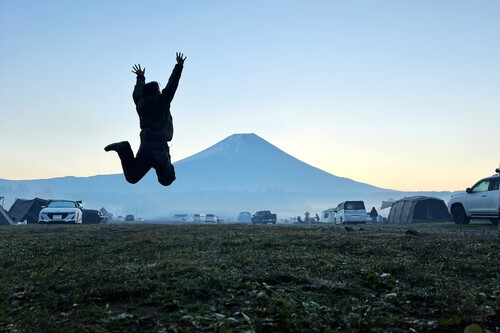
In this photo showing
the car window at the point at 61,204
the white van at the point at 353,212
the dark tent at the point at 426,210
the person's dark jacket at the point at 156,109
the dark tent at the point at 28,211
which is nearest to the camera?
the person's dark jacket at the point at 156,109

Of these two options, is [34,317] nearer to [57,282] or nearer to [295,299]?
[57,282]

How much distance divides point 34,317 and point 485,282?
509cm

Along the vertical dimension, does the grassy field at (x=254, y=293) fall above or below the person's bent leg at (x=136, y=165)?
below

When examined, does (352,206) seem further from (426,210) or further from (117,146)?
(117,146)

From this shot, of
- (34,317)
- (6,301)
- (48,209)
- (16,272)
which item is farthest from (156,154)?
(48,209)

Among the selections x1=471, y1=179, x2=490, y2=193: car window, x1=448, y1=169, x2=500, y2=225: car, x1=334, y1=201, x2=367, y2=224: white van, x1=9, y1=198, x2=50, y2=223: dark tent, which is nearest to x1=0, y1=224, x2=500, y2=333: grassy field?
x1=448, y1=169, x2=500, y2=225: car

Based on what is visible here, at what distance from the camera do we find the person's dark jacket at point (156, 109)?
978cm

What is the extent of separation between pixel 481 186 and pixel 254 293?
68.1 feet

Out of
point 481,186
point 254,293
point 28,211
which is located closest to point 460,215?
point 481,186

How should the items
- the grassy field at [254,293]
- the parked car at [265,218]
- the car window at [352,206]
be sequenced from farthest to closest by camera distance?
the parked car at [265,218] → the car window at [352,206] → the grassy field at [254,293]

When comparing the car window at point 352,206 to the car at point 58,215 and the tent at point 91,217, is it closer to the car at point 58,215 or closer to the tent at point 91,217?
the car at point 58,215

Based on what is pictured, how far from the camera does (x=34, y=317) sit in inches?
172

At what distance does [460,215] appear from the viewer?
24531mm

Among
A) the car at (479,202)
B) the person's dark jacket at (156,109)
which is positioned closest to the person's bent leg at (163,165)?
the person's dark jacket at (156,109)
